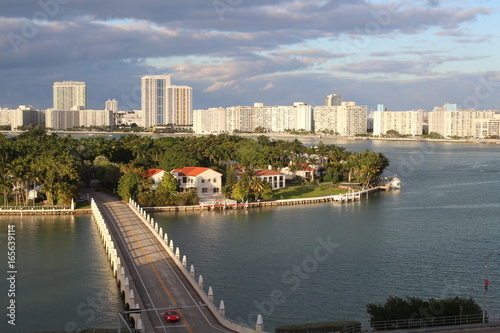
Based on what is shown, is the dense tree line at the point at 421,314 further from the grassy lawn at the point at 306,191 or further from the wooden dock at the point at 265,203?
the grassy lawn at the point at 306,191

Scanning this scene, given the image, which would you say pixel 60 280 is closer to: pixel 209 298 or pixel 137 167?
pixel 209 298

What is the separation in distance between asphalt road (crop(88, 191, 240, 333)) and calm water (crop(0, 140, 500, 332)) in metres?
1.50

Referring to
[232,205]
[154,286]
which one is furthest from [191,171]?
[154,286]

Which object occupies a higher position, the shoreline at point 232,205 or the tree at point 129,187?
the tree at point 129,187

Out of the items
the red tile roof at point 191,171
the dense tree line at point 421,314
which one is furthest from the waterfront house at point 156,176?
the dense tree line at point 421,314

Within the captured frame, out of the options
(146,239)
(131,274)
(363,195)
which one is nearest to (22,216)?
(146,239)

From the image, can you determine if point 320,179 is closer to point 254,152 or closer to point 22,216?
point 254,152

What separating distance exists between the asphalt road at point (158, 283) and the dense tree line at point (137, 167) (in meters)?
9.86

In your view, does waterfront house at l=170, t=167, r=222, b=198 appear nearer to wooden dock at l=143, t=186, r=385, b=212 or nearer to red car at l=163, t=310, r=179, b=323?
wooden dock at l=143, t=186, r=385, b=212

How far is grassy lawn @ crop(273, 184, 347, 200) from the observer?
5553cm

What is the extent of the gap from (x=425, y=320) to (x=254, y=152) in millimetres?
53569

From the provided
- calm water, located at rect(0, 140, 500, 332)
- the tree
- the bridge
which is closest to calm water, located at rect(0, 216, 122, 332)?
calm water, located at rect(0, 140, 500, 332)

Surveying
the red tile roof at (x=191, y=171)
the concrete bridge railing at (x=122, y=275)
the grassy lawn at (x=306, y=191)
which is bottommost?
the concrete bridge railing at (x=122, y=275)

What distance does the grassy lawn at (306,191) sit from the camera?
182ft
